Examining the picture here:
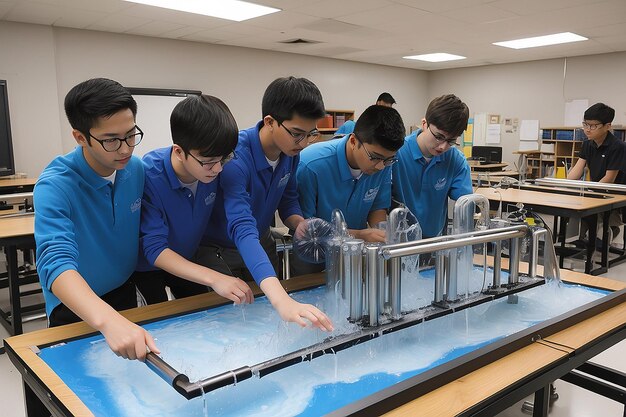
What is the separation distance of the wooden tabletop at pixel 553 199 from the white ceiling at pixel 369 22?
1.97 metres

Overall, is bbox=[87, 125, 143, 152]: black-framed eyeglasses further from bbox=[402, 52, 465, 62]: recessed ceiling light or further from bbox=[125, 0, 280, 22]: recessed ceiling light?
bbox=[402, 52, 465, 62]: recessed ceiling light

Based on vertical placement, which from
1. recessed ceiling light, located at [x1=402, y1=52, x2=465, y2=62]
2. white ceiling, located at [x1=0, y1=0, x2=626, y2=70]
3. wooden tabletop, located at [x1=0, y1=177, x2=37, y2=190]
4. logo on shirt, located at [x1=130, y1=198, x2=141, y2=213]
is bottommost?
wooden tabletop, located at [x1=0, y1=177, x2=37, y2=190]

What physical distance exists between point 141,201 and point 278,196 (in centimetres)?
51

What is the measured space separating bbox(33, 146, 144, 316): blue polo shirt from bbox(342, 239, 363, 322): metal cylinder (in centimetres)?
69

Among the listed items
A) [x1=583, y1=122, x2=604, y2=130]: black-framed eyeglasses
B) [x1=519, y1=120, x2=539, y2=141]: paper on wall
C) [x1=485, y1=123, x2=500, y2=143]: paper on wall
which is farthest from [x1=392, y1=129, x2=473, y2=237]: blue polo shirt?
[x1=485, y1=123, x2=500, y2=143]: paper on wall

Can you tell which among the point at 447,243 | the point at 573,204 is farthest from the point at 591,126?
the point at 447,243

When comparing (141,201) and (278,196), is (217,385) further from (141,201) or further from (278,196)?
(278,196)

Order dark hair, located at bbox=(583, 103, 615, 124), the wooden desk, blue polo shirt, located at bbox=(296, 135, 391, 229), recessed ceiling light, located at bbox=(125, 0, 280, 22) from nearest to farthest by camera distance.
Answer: blue polo shirt, located at bbox=(296, 135, 391, 229), dark hair, located at bbox=(583, 103, 615, 124), recessed ceiling light, located at bbox=(125, 0, 280, 22), the wooden desk

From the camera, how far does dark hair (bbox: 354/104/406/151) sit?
1.71 m

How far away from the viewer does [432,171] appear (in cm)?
226

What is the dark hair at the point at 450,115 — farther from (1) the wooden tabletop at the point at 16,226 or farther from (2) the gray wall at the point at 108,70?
(2) the gray wall at the point at 108,70

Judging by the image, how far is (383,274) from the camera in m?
1.23

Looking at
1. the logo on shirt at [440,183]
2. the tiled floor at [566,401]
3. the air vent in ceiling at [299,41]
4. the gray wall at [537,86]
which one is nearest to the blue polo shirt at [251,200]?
the logo on shirt at [440,183]

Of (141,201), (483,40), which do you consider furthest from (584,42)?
(141,201)
